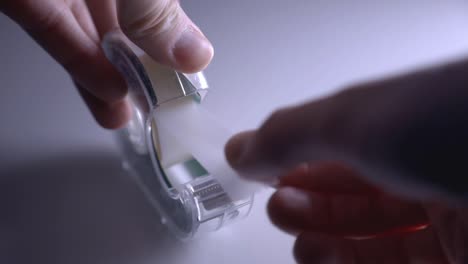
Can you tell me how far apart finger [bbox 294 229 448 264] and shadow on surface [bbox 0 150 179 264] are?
18cm

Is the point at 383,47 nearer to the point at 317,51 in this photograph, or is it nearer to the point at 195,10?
the point at 317,51

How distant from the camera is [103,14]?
0.67 meters

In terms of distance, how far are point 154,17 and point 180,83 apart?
74 millimetres

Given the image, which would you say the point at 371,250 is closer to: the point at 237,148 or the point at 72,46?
the point at 237,148

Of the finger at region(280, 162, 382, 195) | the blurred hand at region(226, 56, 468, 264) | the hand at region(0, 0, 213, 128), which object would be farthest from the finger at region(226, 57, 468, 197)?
the hand at region(0, 0, 213, 128)

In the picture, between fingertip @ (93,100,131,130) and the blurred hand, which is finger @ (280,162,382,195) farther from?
fingertip @ (93,100,131,130)

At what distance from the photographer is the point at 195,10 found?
0.84m

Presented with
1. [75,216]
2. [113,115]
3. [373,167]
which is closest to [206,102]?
[113,115]

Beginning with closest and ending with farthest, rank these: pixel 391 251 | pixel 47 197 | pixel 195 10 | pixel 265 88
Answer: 1. pixel 391 251
2. pixel 47 197
3. pixel 265 88
4. pixel 195 10

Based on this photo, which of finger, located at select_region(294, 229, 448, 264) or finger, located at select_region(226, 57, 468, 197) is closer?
finger, located at select_region(226, 57, 468, 197)

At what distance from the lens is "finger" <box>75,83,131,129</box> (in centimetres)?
63

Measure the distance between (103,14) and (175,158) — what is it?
0.28 m

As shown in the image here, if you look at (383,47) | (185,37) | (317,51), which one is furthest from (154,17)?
(383,47)

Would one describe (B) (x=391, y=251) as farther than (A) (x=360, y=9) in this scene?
No
